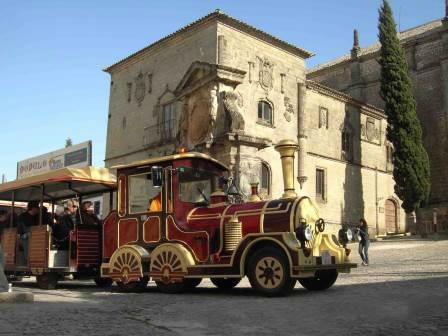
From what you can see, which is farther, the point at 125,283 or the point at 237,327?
the point at 125,283

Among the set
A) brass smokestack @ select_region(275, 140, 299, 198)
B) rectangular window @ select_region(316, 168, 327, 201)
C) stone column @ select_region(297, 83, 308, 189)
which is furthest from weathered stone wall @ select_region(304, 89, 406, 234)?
brass smokestack @ select_region(275, 140, 299, 198)

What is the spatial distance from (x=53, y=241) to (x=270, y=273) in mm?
5385

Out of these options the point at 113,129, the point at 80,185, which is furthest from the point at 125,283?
the point at 113,129

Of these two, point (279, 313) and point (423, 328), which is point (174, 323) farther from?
point (423, 328)

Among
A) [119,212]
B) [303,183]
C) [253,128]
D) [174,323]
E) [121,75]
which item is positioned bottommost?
[174,323]

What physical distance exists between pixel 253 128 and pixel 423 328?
22.6 meters

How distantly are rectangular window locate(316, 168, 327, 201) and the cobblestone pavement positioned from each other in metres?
20.7

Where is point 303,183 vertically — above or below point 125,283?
above

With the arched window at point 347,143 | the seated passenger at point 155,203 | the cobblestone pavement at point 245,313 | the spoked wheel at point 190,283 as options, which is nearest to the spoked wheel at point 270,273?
the cobblestone pavement at point 245,313

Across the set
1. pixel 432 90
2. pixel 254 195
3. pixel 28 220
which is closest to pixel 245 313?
pixel 254 195

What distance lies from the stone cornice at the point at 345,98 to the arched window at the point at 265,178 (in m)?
6.28

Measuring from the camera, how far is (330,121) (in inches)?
1278

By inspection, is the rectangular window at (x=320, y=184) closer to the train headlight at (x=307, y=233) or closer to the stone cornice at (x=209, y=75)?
the stone cornice at (x=209, y=75)

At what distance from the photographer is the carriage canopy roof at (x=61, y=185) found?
12.1 metres
